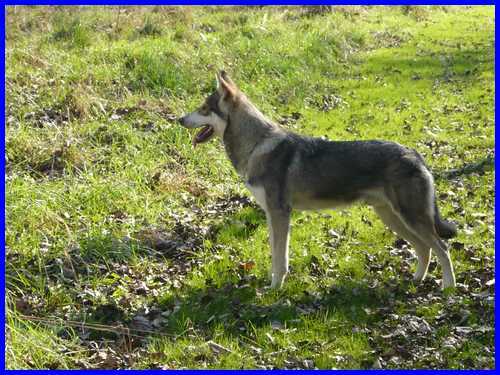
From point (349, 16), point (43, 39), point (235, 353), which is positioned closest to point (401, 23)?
point (349, 16)

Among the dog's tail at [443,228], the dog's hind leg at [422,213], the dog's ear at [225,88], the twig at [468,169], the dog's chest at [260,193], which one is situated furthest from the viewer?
the twig at [468,169]

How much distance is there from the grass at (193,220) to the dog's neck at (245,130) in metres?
1.11

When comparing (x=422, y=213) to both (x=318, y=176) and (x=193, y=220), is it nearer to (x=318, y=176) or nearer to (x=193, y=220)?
(x=318, y=176)

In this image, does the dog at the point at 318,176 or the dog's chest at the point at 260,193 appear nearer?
the dog at the point at 318,176

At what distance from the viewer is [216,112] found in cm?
645

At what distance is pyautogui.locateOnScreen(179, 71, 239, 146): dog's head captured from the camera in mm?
6336

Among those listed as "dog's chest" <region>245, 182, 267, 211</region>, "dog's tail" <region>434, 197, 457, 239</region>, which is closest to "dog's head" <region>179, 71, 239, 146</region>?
"dog's chest" <region>245, 182, 267, 211</region>

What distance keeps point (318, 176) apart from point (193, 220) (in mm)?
2088

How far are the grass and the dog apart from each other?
0.50m

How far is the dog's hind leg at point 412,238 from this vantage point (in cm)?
627

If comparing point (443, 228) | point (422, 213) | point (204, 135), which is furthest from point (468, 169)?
point (204, 135)

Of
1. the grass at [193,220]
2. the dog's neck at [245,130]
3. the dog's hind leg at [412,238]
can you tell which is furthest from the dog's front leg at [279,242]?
the dog's hind leg at [412,238]

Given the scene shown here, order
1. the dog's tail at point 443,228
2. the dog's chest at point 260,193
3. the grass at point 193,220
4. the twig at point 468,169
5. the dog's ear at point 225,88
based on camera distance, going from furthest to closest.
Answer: the twig at point 468,169 → the dog's ear at point 225,88 → the dog's chest at point 260,193 → the dog's tail at point 443,228 → the grass at point 193,220

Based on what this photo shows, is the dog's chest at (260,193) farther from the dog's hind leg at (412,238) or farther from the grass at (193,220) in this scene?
the dog's hind leg at (412,238)
